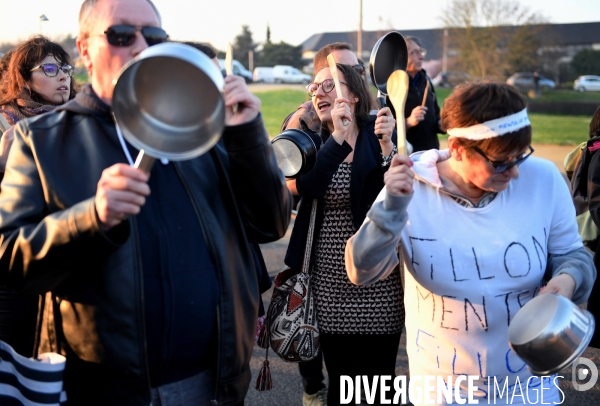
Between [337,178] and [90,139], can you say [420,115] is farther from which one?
[90,139]

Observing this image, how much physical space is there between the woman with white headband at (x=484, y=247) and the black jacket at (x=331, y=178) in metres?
0.80

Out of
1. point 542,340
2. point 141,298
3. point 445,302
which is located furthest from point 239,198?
point 542,340

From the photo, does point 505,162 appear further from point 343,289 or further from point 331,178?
point 343,289

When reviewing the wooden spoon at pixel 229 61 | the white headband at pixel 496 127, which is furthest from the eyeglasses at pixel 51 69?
the white headband at pixel 496 127

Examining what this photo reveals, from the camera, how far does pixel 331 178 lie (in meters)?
3.33

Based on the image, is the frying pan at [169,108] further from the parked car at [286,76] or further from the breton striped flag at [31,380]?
the parked car at [286,76]

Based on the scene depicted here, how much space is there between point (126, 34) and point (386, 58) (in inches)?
79.7

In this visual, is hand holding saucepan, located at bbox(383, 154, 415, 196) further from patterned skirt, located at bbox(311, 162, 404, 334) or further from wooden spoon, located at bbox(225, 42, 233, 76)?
patterned skirt, located at bbox(311, 162, 404, 334)

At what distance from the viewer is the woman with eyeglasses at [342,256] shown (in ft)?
11.0

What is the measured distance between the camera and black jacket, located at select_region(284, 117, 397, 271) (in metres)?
3.30

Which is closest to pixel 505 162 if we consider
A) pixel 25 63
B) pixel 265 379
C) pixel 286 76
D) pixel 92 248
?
pixel 92 248

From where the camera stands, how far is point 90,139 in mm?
1941

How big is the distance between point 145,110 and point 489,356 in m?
1.55

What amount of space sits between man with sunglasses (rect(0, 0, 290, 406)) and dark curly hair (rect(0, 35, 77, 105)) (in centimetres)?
181
